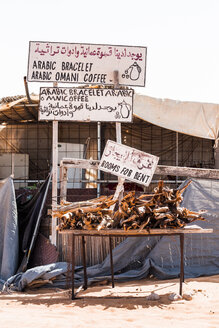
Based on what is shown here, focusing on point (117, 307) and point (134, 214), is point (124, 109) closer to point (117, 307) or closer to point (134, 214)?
point (134, 214)

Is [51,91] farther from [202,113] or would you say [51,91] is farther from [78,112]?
[202,113]

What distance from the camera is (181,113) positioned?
10.4 m

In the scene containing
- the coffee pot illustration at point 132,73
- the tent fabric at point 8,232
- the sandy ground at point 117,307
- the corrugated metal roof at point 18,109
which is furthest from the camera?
the corrugated metal roof at point 18,109

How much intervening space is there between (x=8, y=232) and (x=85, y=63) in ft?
10.6

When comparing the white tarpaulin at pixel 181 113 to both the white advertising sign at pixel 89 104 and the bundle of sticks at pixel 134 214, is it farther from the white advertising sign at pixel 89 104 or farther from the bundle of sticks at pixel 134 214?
the bundle of sticks at pixel 134 214

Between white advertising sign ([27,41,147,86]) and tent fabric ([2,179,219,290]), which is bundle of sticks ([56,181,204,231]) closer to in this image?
tent fabric ([2,179,219,290])

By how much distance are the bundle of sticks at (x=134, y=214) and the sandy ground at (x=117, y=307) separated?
929mm

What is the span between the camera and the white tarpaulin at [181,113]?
10375 millimetres

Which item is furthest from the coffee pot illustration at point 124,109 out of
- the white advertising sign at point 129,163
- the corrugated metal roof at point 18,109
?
the corrugated metal roof at point 18,109

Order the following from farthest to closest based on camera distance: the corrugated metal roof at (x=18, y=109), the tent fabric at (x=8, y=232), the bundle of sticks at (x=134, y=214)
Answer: the corrugated metal roof at (x=18, y=109), the tent fabric at (x=8, y=232), the bundle of sticks at (x=134, y=214)

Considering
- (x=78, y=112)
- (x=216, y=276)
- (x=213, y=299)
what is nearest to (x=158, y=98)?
(x=78, y=112)

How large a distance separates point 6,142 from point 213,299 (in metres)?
10.7

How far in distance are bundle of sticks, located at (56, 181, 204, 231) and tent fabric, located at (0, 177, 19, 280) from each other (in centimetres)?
201

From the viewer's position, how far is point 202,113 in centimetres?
1041
